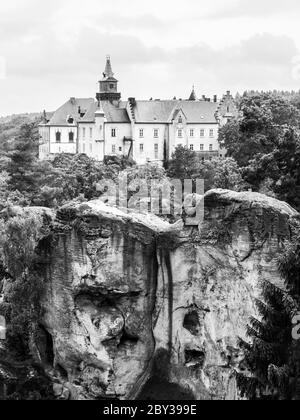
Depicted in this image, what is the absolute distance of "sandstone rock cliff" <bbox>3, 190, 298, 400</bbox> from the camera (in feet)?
114

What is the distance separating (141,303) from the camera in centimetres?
3703

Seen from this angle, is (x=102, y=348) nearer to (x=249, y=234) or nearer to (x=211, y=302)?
(x=211, y=302)

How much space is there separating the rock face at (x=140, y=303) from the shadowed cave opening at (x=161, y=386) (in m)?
0.04

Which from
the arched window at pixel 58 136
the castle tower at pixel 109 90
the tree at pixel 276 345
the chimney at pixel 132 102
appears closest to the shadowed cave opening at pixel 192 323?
the tree at pixel 276 345

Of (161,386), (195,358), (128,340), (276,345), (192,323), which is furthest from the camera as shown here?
(128,340)

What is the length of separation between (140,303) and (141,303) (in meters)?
0.04

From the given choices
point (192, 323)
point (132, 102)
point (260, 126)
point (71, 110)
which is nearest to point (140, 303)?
point (192, 323)

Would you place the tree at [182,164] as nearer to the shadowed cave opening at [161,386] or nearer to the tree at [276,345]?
the shadowed cave opening at [161,386]

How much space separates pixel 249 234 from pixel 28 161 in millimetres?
36952

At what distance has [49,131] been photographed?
102625 mm

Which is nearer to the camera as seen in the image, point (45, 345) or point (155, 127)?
point (45, 345)

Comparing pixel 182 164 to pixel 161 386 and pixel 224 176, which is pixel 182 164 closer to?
pixel 224 176

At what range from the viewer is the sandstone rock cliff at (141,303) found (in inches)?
1372

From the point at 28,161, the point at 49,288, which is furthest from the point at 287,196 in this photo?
the point at 28,161
